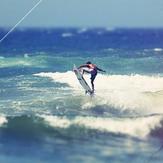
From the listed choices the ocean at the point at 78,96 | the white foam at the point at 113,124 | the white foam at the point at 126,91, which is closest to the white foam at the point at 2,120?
the ocean at the point at 78,96

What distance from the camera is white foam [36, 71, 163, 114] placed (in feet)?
8.23

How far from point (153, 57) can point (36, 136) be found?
59 centimetres

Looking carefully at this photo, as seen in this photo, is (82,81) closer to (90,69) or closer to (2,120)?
(90,69)

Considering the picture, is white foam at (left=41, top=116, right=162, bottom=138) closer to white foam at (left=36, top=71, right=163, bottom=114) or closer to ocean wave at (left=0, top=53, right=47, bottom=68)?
white foam at (left=36, top=71, right=163, bottom=114)

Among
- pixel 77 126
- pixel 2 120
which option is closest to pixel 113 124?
pixel 77 126

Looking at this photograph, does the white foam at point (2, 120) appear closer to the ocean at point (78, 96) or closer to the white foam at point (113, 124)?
the ocean at point (78, 96)

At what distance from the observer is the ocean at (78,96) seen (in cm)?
244

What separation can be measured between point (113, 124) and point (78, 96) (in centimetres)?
18

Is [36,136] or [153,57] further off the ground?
[153,57]

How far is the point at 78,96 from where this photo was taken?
251cm

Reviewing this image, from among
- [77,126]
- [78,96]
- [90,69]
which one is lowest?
[77,126]
